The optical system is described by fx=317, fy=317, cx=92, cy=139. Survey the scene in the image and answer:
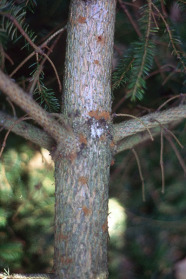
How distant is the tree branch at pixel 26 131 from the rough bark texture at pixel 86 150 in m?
0.09

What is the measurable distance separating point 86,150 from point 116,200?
0.52 m

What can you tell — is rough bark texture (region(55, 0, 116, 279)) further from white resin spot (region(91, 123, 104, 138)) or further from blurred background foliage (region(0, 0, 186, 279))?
blurred background foliage (region(0, 0, 186, 279))

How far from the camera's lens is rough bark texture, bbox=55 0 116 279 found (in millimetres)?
928

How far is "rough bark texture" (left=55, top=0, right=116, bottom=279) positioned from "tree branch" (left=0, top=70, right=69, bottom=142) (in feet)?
0.18

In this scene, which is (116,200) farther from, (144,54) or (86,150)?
(144,54)

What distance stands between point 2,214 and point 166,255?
67cm

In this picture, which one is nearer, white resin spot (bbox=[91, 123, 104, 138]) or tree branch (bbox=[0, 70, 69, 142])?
tree branch (bbox=[0, 70, 69, 142])

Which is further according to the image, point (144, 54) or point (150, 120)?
point (150, 120)

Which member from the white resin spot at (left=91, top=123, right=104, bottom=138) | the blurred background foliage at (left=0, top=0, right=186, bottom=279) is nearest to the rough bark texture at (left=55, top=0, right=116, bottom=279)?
the white resin spot at (left=91, top=123, right=104, bottom=138)

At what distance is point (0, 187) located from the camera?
4.17 ft

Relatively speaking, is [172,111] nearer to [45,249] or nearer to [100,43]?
[100,43]

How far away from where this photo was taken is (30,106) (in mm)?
832

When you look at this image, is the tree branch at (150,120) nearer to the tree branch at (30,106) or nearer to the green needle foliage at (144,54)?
the green needle foliage at (144,54)

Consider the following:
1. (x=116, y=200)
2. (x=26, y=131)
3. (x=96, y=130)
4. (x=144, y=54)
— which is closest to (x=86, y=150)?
(x=96, y=130)
